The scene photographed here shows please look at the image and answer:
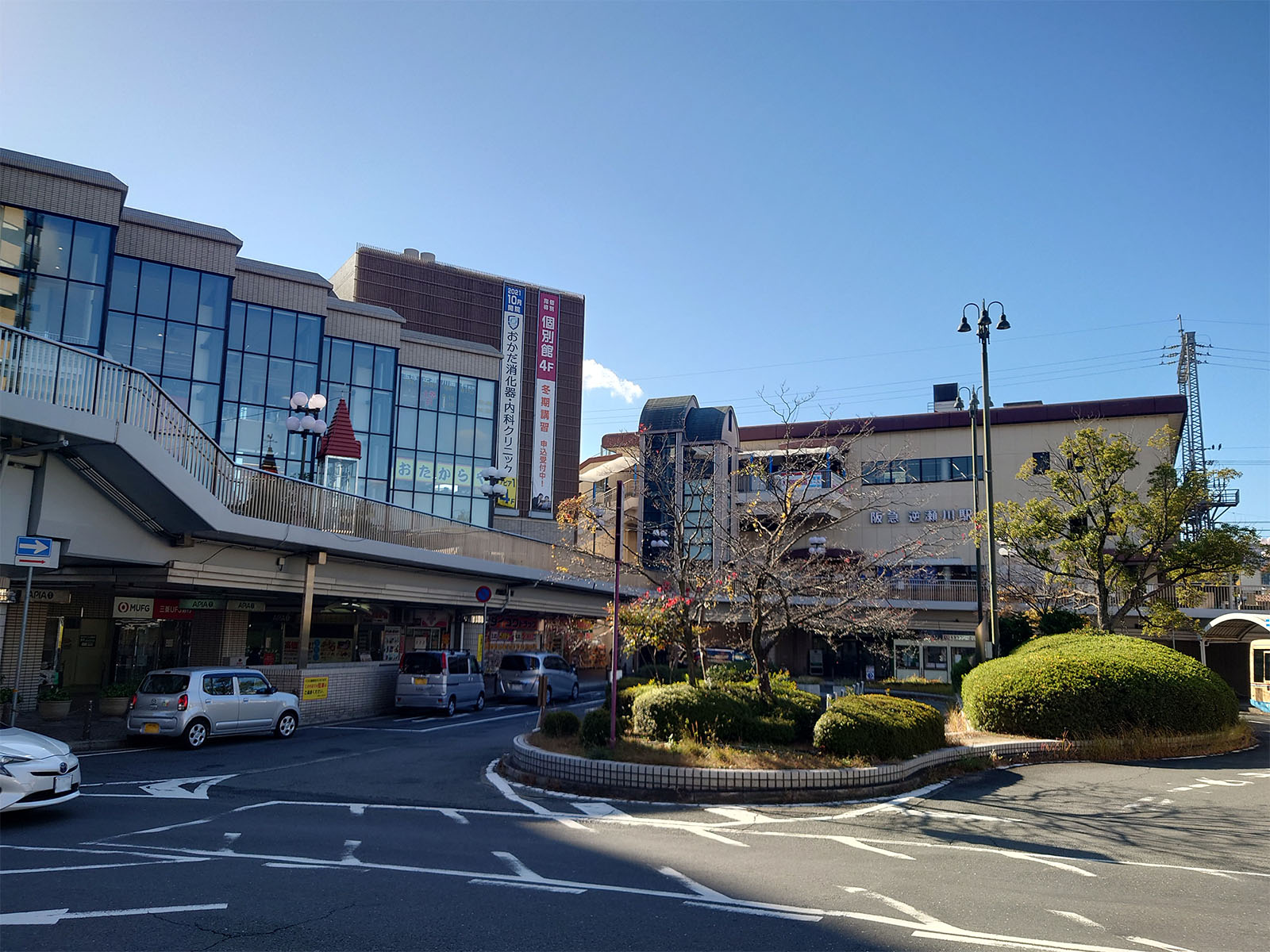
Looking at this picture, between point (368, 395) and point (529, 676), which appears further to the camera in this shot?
point (368, 395)

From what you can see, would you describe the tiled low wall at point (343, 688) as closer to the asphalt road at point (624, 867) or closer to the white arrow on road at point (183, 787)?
the asphalt road at point (624, 867)

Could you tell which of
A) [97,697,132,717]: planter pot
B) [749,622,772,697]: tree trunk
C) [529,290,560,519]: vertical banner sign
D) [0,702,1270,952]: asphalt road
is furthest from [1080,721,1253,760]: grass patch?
[529,290,560,519]: vertical banner sign

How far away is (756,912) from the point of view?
676 centimetres

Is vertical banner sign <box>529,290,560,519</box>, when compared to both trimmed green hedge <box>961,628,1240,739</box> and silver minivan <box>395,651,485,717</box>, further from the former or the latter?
trimmed green hedge <box>961,628,1240,739</box>

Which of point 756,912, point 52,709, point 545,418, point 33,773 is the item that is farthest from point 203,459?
point 545,418

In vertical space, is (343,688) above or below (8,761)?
below

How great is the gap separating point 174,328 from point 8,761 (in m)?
30.0

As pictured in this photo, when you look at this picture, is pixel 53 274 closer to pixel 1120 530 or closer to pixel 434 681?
pixel 434 681

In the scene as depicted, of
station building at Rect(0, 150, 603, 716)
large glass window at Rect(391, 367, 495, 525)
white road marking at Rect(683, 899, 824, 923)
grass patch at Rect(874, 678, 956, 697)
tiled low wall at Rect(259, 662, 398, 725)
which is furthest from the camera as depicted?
large glass window at Rect(391, 367, 495, 525)

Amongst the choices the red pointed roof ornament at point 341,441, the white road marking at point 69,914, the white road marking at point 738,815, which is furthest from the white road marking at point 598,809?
the red pointed roof ornament at point 341,441

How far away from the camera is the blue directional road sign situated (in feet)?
47.6

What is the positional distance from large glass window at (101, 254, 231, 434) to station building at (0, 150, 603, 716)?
80 millimetres

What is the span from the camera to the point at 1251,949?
20.0 feet

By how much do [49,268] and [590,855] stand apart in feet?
99.8
